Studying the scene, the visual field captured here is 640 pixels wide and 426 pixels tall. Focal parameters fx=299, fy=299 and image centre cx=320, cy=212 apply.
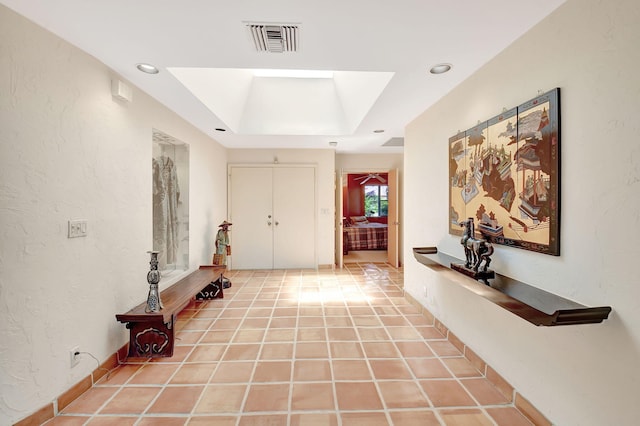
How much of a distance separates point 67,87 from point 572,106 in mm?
2974

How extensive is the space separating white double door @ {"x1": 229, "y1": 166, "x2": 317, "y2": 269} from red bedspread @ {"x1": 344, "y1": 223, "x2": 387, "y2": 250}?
A: 8.30 feet

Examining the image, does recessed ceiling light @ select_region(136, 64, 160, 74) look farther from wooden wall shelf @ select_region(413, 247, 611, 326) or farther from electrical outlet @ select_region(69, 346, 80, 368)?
wooden wall shelf @ select_region(413, 247, 611, 326)

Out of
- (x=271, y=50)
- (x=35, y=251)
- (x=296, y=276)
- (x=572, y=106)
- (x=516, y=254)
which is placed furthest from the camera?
(x=296, y=276)

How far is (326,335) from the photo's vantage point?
9.64 feet

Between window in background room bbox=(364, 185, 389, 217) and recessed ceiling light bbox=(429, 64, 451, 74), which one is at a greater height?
recessed ceiling light bbox=(429, 64, 451, 74)

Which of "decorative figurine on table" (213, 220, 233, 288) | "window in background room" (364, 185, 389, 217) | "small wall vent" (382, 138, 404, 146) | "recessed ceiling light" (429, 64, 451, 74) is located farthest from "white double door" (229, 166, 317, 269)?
"window in background room" (364, 185, 389, 217)

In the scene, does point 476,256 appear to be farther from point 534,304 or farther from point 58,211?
point 58,211

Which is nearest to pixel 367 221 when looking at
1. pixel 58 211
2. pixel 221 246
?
pixel 221 246

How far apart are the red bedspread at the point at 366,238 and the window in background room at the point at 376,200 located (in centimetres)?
325

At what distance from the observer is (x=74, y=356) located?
2004mm

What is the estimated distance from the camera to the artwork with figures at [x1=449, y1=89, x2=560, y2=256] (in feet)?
5.30

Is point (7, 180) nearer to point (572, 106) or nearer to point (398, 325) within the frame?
point (572, 106)

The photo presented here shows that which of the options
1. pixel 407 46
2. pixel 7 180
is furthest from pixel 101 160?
pixel 407 46

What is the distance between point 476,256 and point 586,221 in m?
0.75
